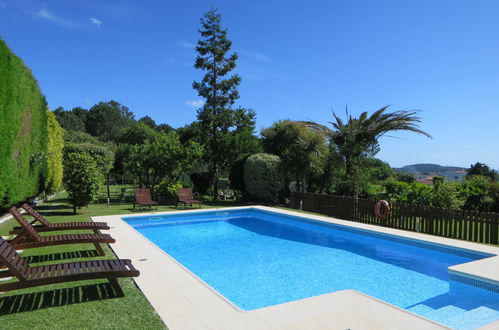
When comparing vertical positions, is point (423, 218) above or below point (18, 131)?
below

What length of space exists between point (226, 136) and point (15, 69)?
12927 millimetres

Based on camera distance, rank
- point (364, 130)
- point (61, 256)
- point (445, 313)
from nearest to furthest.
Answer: point (445, 313), point (61, 256), point (364, 130)

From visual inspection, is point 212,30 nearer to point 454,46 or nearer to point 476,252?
point 454,46

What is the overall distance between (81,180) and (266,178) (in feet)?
30.3

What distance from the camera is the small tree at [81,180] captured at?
12.4 m

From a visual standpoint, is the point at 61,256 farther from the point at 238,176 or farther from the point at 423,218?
the point at 238,176

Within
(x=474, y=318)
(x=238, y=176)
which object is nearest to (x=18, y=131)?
(x=238, y=176)

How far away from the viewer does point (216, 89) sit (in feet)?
80.0

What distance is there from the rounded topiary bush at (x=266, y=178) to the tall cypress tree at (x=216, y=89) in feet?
15.4

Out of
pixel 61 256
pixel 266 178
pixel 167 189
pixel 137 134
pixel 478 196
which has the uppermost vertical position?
pixel 137 134

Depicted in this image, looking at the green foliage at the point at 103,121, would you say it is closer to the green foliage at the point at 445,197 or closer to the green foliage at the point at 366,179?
the green foliage at the point at 366,179

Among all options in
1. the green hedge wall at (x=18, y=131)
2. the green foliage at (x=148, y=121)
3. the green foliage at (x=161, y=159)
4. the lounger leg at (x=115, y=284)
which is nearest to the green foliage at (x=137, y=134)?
the green foliage at (x=148, y=121)

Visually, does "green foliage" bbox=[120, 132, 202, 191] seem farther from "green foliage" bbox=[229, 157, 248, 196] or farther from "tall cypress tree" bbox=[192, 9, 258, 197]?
"tall cypress tree" bbox=[192, 9, 258, 197]

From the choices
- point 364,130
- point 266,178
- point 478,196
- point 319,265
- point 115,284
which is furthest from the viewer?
point 364,130
